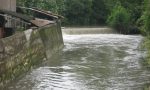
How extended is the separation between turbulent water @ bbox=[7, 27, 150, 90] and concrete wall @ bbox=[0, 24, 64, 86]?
42 centimetres

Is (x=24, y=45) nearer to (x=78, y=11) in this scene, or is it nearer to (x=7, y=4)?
(x=7, y=4)

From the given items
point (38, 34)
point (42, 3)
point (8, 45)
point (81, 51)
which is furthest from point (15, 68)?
point (42, 3)

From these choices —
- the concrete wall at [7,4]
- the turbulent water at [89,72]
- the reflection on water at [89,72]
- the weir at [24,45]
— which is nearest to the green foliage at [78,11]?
the weir at [24,45]

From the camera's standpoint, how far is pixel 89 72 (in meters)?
19.8

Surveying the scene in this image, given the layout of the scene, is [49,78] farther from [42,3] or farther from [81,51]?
[42,3]

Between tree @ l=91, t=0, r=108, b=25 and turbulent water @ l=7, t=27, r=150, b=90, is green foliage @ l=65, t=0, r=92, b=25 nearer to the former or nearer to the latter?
tree @ l=91, t=0, r=108, b=25

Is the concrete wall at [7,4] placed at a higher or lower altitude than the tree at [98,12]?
higher

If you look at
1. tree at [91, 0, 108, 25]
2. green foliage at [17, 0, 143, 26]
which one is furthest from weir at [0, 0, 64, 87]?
tree at [91, 0, 108, 25]

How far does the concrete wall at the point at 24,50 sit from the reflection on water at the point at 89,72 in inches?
18.2

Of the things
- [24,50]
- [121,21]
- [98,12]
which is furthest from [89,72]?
[98,12]

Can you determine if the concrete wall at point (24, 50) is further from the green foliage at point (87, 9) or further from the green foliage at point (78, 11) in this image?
the green foliage at point (78, 11)

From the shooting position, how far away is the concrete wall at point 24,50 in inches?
627

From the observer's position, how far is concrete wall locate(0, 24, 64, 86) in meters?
15.9

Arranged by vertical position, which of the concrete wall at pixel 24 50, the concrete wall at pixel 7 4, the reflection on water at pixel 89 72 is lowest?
the reflection on water at pixel 89 72
